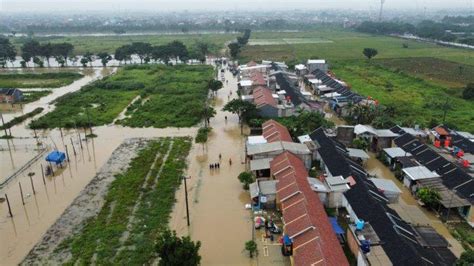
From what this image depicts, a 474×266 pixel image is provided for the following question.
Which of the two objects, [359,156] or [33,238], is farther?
[359,156]

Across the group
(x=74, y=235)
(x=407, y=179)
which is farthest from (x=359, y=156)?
(x=74, y=235)

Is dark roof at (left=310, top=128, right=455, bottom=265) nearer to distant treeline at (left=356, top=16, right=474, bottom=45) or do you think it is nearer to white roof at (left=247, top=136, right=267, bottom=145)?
white roof at (left=247, top=136, right=267, bottom=145)

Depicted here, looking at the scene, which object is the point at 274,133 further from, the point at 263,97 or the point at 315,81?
the point at 315,81

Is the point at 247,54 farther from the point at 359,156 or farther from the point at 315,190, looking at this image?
the point at 315,190

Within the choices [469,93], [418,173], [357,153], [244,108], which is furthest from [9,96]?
[469,93]

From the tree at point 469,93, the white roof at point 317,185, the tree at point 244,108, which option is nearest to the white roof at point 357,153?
the white roof at point 317,185

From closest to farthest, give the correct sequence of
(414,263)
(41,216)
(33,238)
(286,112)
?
(414,263) < (33,238) < (41,216) < (286,112)

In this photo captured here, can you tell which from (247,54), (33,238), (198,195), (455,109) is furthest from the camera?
(247,54)
